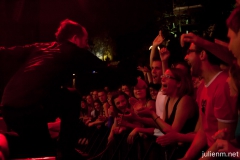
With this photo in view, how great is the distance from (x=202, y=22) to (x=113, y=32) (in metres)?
7.62

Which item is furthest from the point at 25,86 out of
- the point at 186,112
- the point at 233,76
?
the point at 233,76

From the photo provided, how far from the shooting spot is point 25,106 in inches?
180

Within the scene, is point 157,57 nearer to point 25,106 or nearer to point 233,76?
point 25,106

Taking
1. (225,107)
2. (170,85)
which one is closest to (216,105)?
(225,107)

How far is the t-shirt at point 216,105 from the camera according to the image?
3.20 metres

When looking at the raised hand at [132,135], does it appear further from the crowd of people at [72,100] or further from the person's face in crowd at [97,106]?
the person's face in crowd at [97,106]

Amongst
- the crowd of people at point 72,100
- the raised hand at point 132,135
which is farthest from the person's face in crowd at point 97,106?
the crowd of people at point 72,100

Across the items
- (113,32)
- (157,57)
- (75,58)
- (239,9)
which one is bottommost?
(113,32)

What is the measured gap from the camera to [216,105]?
3.33 m

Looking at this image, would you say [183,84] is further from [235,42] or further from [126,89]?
[126,89]

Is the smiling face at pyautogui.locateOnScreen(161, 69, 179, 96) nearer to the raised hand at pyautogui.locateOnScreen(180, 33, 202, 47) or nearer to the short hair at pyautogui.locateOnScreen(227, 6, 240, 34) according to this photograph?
the raised hand at pyautogui.locateOnScreen(180, 33, 202, 47)

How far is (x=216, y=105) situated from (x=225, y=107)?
117 millimetres

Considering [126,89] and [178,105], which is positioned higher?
[178,105]

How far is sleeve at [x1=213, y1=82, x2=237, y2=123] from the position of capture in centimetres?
317
